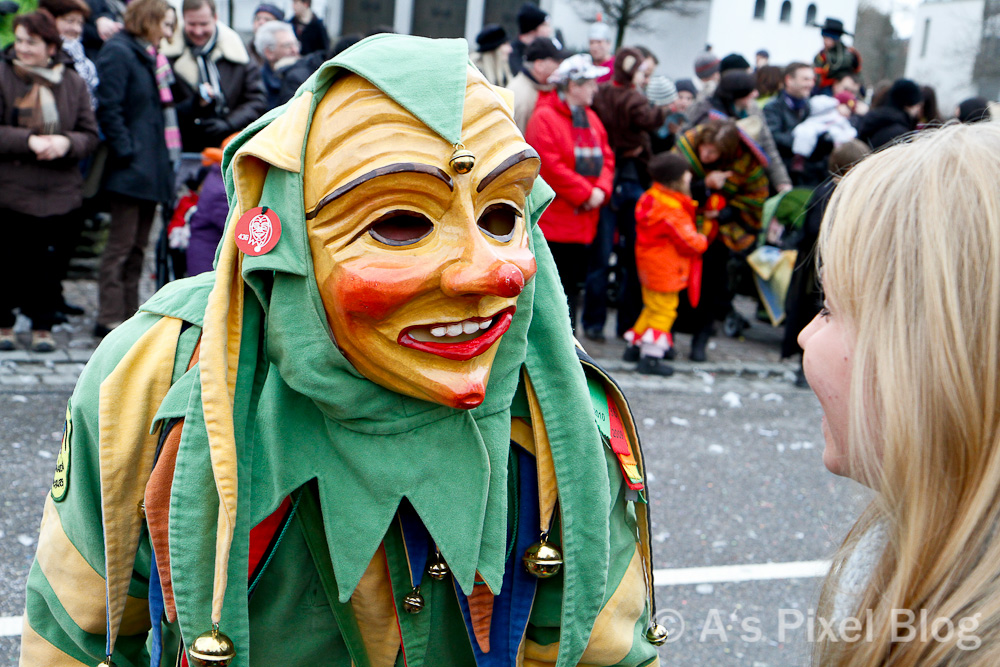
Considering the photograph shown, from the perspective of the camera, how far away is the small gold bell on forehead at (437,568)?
161cm

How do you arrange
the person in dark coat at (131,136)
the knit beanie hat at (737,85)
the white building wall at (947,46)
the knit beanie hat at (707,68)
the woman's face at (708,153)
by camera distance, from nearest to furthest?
1. the person in dark coat at (131,136)
2. the woman's face at (708,153)
3. the knit beanie hat at (737,85)
4. the knit beanie hat at (707,68)
5. the white building wall at (947,46)

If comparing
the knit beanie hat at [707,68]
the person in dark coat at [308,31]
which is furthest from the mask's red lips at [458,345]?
the knit beanie hat at [707,68]

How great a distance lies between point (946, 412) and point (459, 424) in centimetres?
73

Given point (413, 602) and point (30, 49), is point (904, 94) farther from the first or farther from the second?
point (413, 602)

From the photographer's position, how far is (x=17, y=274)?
541 cm

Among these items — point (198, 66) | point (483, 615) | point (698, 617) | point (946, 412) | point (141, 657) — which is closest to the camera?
point (946, 412)

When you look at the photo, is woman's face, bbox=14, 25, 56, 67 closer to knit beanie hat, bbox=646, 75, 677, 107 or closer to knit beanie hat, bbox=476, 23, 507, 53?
knit beanie hat, bbox=476, 23, 507, 53

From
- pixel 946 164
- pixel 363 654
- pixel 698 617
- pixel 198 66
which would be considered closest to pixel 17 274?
pixel 198 66

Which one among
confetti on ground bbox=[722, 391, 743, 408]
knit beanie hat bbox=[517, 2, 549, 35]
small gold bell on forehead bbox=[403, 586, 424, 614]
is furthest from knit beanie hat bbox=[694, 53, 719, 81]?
small gold bell on forehead bbox=[403, 586, 424, 614]

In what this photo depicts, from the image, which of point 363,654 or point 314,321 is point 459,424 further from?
point 363,654

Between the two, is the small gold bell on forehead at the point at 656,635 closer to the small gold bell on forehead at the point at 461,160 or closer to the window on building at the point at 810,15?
the small gold bell on forehead at the point at 461,160

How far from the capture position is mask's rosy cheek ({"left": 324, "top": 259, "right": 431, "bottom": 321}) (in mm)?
1413

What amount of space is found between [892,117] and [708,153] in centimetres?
164

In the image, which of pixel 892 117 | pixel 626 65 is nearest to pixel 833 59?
pixel 892 117
